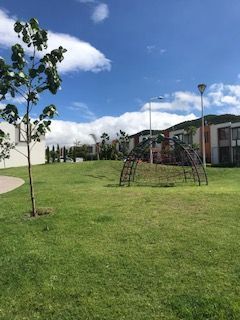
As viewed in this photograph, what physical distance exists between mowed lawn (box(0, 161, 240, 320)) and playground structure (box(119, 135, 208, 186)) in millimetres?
10704

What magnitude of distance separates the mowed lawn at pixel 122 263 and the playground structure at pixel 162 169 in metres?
10.7

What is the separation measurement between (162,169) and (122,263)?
24.5 meters

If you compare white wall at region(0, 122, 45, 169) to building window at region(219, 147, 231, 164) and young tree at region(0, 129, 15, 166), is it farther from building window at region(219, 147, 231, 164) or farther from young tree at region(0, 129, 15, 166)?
building window at region(219, 147, 231, 164)

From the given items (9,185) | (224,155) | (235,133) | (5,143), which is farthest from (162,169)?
(224,155)

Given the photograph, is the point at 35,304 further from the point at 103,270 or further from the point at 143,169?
the point at 143,169

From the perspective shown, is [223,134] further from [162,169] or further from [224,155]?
[162,169]

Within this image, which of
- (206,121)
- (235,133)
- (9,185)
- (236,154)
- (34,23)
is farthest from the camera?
(206,121)

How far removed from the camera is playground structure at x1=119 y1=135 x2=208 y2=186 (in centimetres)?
2195

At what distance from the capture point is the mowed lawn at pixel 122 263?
556cm

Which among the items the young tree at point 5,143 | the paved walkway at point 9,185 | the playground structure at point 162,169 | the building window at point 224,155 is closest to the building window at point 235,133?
the building window at point 224,155

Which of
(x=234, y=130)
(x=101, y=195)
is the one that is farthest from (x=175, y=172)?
(x=234, y=130)

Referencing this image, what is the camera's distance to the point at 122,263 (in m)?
6.97

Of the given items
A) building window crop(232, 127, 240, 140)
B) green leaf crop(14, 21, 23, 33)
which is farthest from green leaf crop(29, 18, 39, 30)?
building window crop(232, 127, 240, 140)

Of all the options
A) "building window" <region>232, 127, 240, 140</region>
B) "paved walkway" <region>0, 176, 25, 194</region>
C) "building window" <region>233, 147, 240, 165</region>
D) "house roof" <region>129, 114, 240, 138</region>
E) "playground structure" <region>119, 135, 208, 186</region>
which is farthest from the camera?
"house roof" <region>129, 114, 240, 138</region>
